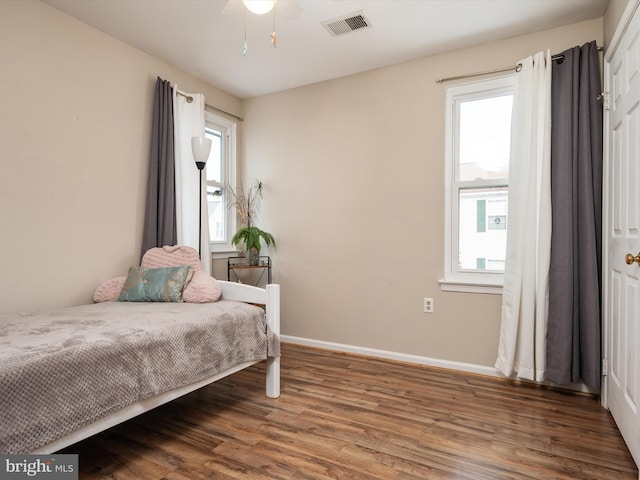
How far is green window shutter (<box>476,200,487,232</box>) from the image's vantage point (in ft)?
9.75

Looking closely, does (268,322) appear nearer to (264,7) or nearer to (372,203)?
(372,203)

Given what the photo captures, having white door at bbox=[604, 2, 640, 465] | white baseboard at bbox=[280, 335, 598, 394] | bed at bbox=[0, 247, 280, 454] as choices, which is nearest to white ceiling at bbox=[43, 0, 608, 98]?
white door at bbox=[604, 2, 640, 465]

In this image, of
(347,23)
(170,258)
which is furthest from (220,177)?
(347,23)

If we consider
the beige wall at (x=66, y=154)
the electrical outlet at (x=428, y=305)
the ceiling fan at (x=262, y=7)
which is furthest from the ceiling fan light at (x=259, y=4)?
the electrical outlet at (x=428, y=305)

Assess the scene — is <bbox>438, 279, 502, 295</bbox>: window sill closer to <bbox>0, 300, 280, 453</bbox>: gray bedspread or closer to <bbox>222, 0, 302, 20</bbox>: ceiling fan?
<bbox>0, 300, 280, 453</bbox>: gray bedspread

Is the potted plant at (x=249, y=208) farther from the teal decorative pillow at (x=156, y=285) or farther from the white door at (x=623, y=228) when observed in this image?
the white door at (x=623, y=228)

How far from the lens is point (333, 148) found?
11.6ft

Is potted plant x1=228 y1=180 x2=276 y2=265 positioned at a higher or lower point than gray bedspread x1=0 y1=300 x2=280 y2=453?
higher

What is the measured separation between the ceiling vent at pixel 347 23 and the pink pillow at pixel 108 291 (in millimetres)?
2273

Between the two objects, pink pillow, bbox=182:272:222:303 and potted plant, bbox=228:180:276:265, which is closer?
pink pillow, bbox=182:272:222:303

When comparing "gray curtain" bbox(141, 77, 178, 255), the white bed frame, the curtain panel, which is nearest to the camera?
the white bed frame

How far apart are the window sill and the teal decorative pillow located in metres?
1.90

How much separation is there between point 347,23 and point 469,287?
208 cm

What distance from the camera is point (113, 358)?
160 cm
